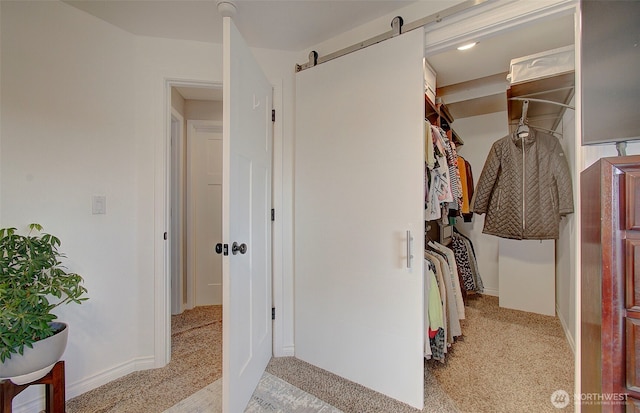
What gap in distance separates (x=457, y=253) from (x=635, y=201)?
2414 mm

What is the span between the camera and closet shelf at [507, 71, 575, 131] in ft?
5.39

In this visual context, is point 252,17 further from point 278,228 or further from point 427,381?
point 427,381

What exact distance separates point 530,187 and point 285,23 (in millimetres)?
2201

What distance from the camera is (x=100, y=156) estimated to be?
1.70 m

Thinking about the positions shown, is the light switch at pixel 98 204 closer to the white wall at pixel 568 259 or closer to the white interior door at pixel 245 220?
the white interior door at pixel 245 220

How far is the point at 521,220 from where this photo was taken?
2164 mm

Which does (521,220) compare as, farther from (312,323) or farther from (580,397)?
(312,323)

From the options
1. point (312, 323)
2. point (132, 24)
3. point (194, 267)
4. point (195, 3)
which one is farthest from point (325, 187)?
point (194, 267)

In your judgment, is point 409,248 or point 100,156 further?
point 100,156

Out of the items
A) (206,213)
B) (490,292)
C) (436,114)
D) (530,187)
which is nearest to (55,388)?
(206,213)

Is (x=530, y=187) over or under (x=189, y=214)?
over

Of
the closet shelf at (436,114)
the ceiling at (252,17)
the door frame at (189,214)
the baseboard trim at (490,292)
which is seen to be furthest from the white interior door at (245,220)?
the baseboard trim at (490,292)

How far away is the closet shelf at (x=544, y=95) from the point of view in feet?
5.39

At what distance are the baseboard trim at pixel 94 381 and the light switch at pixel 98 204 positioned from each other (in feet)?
3.31
